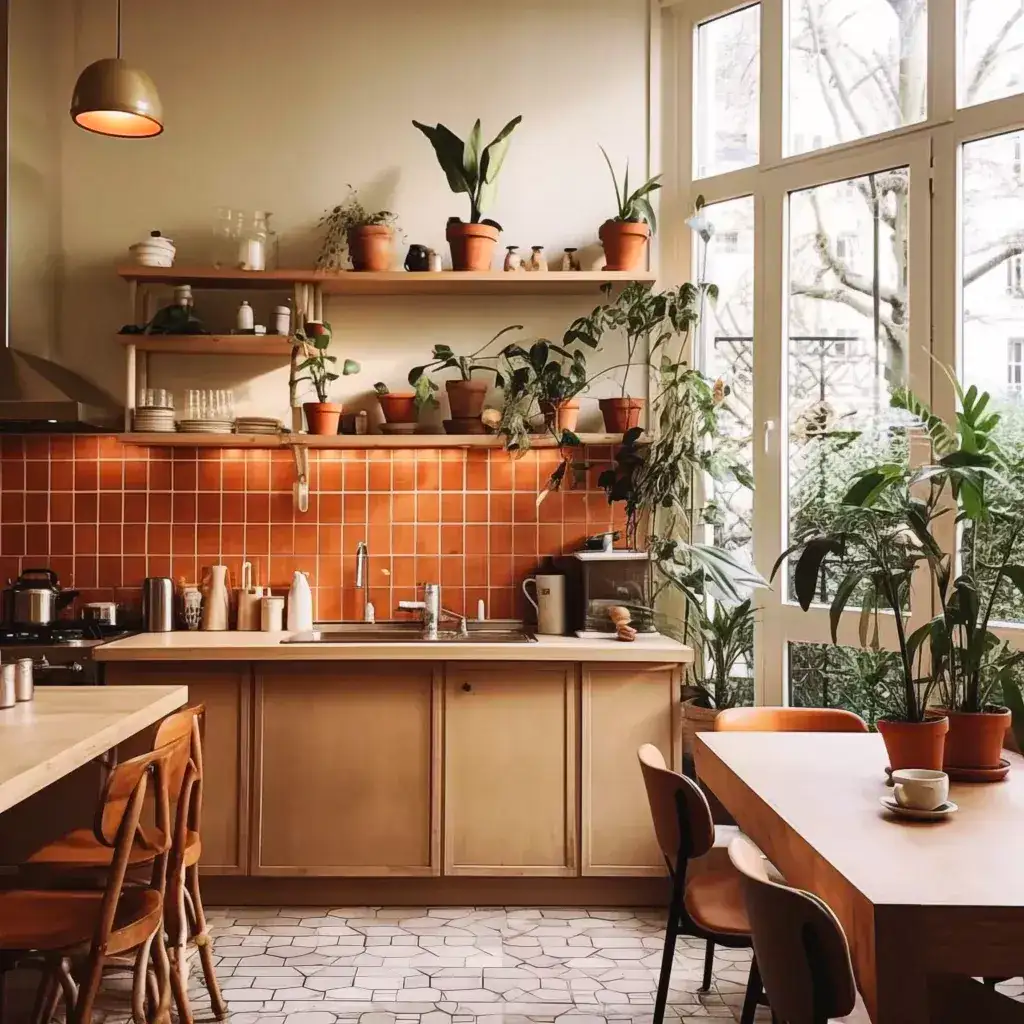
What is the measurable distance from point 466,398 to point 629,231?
3.04 feet

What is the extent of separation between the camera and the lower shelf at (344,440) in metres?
4.21

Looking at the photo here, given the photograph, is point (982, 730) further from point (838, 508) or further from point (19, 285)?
point (19, 285)

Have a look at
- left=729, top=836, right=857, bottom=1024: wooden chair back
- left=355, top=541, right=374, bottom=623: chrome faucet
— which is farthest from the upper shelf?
left=729, top=836, right=857, bottom=1024: wooden chair back

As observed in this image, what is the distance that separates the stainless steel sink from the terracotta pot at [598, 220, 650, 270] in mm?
1521

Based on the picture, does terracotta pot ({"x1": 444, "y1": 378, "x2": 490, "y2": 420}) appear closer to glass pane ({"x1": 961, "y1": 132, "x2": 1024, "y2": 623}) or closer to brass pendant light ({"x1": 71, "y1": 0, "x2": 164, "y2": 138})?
brass pendant light ({"x1": 71, "y1": 0, "x2": 164, "y2": 138})

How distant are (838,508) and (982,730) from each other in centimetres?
163

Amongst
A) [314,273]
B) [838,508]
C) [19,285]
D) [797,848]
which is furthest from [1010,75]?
[19,285]

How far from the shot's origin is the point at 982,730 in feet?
7.91

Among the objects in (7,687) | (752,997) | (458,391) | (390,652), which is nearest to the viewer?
(752,997)

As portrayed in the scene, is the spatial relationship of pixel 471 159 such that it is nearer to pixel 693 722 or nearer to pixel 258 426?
pixel 258 426

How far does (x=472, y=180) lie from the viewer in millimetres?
4281

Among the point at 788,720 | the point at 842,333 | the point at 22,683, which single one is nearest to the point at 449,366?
the point at 842,333

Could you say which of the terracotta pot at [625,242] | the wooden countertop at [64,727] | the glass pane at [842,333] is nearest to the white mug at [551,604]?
the glass pane at [842,333]

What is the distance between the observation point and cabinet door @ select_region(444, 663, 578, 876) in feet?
12.7
